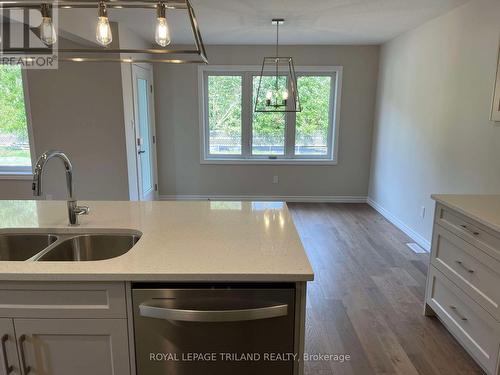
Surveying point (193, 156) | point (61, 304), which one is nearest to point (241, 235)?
point (61, 304)

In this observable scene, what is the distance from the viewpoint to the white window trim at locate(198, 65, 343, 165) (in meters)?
5.39

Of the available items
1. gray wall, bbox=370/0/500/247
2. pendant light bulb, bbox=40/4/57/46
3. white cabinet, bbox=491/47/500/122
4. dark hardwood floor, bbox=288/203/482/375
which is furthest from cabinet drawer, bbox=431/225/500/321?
pendant light bulb, bbox=40/4/57/46

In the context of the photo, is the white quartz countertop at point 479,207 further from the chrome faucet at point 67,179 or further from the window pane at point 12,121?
the window pane at point 12,121

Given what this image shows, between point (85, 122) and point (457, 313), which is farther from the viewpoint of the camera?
point (85, 122)

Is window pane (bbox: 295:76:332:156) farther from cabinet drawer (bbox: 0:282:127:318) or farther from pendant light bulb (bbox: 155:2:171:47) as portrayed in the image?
cabinet drawer (bbox: 0:282:127:318)

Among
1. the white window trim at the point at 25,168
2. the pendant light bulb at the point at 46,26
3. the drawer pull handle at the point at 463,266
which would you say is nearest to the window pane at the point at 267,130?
the white window trim at the point at 25,168

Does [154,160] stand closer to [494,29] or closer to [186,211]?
[186,211]

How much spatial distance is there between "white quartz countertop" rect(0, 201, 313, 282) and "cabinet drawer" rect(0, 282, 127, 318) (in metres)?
0.05

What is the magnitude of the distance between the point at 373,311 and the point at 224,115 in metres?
3.85

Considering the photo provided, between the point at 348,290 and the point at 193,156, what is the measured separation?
350 cm

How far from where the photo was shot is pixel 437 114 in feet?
12.0

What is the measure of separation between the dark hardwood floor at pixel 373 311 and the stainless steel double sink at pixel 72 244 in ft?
4.20

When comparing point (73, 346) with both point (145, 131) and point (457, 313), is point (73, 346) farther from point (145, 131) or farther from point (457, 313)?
point (145, 131)

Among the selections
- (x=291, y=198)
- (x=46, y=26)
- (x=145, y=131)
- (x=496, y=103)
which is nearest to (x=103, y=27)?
(x=46, y=26)
